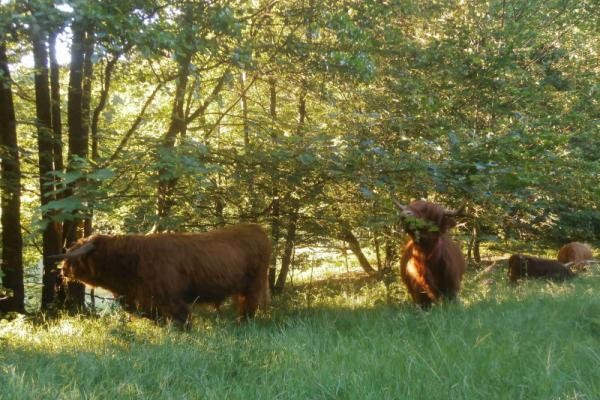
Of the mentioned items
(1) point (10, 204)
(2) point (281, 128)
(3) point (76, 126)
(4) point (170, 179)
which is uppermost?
(3) point (76, 126)

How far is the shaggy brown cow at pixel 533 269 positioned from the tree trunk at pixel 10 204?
889 centimetres

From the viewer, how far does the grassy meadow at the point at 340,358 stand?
3137mm

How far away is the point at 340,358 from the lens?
389 centimetres

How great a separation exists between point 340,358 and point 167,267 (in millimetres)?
3171

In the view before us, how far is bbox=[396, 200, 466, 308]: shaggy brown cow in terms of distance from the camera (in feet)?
21.4

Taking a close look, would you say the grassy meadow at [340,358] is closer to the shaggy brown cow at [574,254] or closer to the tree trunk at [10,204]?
the tree trunk at [10,204]

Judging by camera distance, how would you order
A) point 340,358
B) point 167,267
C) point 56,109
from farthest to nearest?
point 56,109
point 167,267
point 340,358

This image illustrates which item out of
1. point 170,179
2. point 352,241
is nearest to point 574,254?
point 352,241

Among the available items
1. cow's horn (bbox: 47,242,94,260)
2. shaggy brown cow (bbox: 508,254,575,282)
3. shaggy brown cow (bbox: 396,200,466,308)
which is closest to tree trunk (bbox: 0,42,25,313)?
cow's horn (bbox: 47,242,94,260)

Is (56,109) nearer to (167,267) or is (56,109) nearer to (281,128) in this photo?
(281,128)

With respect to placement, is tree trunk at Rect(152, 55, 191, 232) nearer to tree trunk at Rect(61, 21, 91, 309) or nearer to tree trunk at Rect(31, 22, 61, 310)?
tree trunk at Rect(61, 21, 91, 309)

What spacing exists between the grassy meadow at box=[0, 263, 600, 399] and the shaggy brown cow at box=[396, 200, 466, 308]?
0.85m

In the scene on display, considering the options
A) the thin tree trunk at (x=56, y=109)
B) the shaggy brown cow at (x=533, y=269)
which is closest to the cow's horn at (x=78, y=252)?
the thin tree trunk at (x=56, y=109)

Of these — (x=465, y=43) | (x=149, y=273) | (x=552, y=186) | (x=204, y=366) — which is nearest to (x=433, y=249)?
(x=552, y=186)
